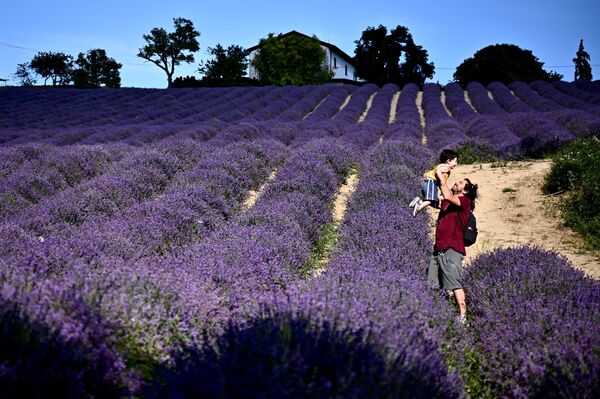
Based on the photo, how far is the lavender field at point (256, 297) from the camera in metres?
2.06

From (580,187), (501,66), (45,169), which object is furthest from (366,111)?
(501,66)

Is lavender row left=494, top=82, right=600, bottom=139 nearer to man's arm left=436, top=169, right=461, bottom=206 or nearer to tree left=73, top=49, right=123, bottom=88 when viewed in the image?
man's arm left=436, top=169, right=461, bottom=206

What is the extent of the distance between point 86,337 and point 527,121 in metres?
15.6

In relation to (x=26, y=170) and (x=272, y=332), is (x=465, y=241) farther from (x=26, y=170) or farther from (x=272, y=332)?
(x=26, y=170)

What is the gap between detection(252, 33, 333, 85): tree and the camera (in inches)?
1716

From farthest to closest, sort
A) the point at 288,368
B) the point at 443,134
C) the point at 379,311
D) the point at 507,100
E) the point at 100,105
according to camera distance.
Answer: the point at 100,105, the point at 507,100, the point at 443,134, the point at 379,311, the point at 288,368

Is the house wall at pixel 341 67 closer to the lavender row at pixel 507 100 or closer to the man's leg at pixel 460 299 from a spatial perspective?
the lavender row at pixel 507 100

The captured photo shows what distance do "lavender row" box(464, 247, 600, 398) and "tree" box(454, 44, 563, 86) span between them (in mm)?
44085

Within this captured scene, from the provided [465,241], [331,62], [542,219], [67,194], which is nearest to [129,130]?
[67,194]

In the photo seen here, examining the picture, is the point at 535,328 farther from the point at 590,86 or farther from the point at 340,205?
the point at 590,86

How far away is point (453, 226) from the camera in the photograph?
4348 mm

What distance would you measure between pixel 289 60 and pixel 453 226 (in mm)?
41583

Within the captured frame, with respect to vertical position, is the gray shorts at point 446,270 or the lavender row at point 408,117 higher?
the lavender row at point 408,117

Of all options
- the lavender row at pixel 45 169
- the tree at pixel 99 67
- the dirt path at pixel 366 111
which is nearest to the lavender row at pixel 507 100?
the dirt path at pixel 366 111
